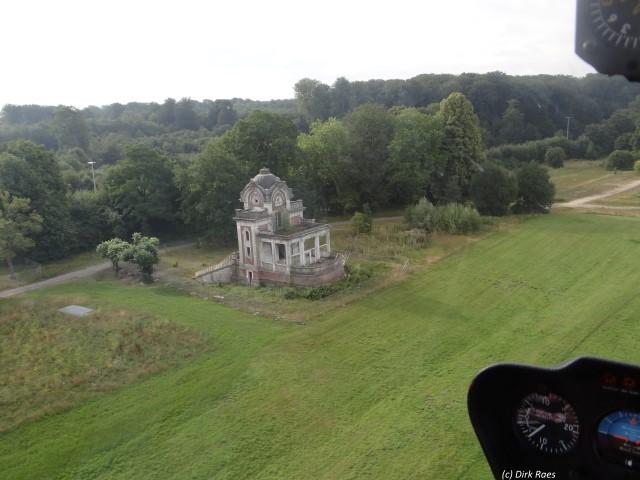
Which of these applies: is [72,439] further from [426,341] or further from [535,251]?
[535,251]

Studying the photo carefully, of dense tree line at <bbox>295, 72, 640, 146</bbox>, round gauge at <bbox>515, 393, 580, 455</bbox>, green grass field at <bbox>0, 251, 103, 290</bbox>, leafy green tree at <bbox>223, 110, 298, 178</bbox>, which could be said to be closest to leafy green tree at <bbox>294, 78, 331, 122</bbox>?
dense tree line at <bbox>295, 72, 640, 146</bbox>

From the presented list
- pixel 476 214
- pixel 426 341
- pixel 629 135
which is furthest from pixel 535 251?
pixel 629 135

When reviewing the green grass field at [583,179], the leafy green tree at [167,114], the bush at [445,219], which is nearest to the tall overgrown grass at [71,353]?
the bush at [445,219]

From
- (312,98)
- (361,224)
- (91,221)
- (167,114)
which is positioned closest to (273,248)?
(361,224)

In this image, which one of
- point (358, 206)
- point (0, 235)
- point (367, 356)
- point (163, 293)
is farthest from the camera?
point (358, 206)

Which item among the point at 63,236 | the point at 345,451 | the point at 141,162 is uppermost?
the point at 141,162

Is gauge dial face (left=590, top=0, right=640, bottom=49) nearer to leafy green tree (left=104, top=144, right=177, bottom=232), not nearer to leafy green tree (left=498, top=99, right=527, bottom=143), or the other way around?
leafy green tree (left=104, top=144, right=177, bottom=232)
